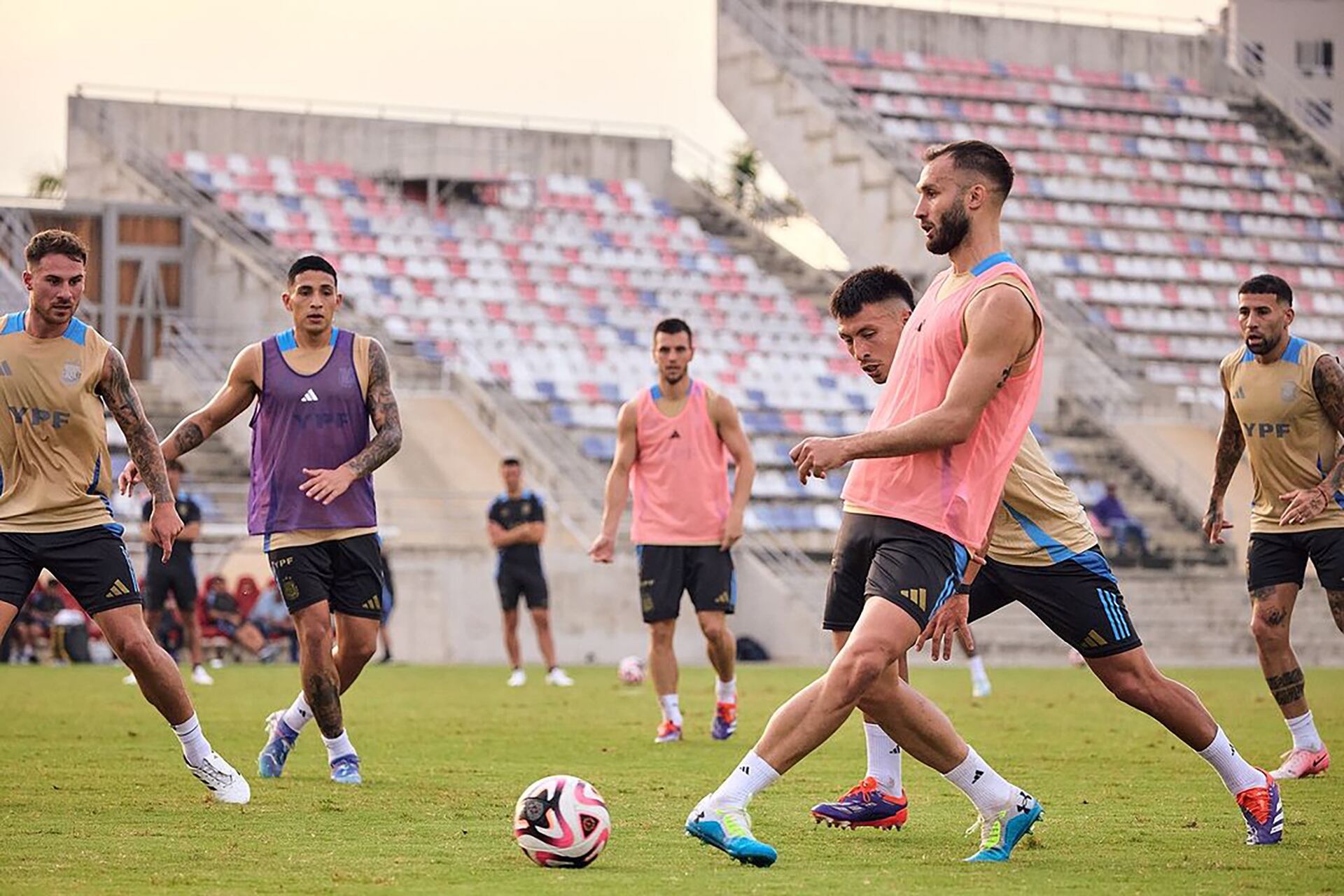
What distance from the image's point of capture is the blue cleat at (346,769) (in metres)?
10.8

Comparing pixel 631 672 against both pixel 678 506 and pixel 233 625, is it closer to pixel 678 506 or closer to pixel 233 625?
pixel 233 625

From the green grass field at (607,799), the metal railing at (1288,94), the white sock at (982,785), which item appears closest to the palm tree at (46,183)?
the metal railing at (1288,94)

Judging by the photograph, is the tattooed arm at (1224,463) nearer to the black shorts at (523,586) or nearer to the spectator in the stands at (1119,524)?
the black shorts at (523,586)

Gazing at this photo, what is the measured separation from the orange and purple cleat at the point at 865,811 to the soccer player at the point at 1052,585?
0.05 feet

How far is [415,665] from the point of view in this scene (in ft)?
84.4

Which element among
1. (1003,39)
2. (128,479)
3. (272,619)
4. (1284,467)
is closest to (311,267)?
(128,479)

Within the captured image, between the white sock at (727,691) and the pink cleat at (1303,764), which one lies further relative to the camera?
the white sock at (727,691)

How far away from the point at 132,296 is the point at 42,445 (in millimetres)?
27457

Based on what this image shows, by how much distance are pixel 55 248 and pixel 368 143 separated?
32996mm

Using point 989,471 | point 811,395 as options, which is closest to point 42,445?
point 989,471

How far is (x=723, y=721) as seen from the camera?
14.0 metres

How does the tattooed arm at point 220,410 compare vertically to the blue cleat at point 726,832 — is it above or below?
above

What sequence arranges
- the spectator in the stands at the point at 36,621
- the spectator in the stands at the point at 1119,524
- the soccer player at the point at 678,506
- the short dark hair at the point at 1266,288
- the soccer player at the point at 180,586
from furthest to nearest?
the spectator in the stands at the point at 1119,524 → the spectator in the stands at the point at 36,621 → the soccer player at the point at 180,586 → the soccer player at the point at 678,506 → the short dark hair at the point at 1266,288

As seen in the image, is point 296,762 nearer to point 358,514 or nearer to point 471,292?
point 358,514
